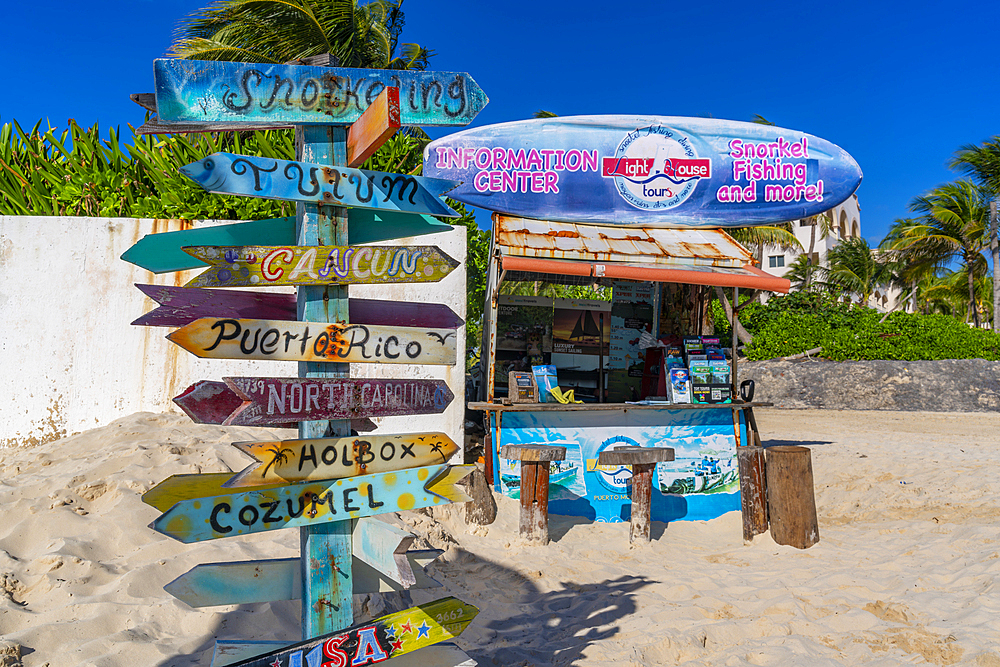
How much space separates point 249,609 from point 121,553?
1.09 meters

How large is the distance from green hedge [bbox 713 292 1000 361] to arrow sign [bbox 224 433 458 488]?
15.8m

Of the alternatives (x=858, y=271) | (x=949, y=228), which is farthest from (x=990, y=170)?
(x=858, y=271)

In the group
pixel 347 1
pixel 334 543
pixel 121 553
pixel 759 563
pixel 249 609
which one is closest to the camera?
pixel 334 543

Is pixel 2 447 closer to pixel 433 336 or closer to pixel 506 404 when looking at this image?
pixel 506 404

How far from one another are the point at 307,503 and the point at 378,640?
0.50 metres

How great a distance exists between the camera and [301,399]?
6.68ft

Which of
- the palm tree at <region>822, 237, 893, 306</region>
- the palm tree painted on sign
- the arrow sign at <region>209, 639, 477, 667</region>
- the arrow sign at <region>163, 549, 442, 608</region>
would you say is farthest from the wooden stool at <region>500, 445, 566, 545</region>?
the palm tree at <region>822, 237, 893, 306</region>

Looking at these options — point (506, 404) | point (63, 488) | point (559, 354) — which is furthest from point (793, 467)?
point (63, 488)

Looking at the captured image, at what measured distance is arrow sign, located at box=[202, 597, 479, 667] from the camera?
1967 mm

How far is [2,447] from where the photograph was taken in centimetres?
605

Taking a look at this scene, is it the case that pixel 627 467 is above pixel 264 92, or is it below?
below

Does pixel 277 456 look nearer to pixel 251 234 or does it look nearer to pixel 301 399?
pixel 301 399

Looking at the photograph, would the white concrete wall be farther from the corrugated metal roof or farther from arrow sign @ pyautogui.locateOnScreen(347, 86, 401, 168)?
arrow sign @ pyautogui.locateOnScreen(347, 86, 401, 168)

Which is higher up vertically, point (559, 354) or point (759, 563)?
point (559, 354)
